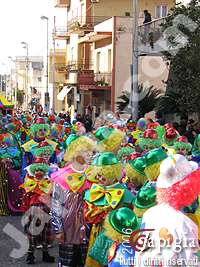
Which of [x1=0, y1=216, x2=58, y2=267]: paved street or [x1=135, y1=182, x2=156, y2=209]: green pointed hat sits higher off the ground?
[x1=135, y1=182, x2=156, y2=209]: green pointed hat

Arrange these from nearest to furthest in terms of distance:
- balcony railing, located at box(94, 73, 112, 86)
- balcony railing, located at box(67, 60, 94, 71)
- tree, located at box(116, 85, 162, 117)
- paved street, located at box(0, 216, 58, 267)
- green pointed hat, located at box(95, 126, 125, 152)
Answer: green pointed hat, located at box(95, 126, 125, 152), paved street, located at box(0, 216, 58, 267), tree, located at box(116, 85, 162, 117), balcony railing, located at box(94, 73, 112, 86), balcony railing, located at box(67, 60, 94, 71)

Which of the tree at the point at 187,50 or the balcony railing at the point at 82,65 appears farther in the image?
the balcony railing at the point at 82,65

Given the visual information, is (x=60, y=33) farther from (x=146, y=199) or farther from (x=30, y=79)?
(x=146, y=199)

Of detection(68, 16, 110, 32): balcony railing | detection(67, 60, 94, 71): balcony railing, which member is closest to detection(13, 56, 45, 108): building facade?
detection(67, 60, 94, 71): balcony railing

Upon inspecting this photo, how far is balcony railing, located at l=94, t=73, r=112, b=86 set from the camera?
34.3 meters

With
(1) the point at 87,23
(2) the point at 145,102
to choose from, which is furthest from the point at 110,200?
(1) the point at 87,23

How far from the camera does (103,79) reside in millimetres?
35531

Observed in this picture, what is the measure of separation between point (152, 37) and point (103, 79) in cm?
1419

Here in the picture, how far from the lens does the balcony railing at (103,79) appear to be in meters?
34.3

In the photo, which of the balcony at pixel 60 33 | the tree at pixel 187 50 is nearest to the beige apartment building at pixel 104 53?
the balcony at pixel 60 33

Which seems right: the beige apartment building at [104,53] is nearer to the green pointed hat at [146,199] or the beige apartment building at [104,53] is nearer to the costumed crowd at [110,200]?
the costumed crowd at [110,200]

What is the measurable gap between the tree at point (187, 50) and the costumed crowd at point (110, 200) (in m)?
5.78

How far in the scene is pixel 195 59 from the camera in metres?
16.3

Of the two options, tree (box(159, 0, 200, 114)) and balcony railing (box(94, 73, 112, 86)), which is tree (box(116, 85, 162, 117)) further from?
balcony railing (box(94, 73, 112, 86))
